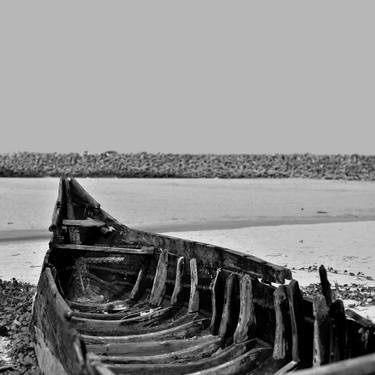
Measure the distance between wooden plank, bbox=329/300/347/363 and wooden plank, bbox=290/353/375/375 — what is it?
186 centimetres

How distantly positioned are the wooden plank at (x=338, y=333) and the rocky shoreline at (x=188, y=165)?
112 feet

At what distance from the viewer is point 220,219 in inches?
904

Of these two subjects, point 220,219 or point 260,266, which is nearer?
point 260,266

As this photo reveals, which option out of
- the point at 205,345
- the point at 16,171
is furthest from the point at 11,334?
the point at 16,171

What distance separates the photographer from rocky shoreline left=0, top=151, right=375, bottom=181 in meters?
40.6

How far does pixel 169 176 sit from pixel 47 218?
62.9 feet

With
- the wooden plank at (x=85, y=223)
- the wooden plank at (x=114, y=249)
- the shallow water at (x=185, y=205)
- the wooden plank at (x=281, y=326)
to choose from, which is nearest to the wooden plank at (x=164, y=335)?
the wooden plank at (x=281, y=326)

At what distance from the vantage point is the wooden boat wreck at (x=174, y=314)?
530 cm

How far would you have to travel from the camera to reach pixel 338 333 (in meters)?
5.27

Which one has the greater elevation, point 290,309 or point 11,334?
point 290,309

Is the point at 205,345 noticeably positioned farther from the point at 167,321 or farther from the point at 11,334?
the point at 11,334

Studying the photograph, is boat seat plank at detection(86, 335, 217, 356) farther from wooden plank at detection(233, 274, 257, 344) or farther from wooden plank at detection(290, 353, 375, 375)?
wooden plank at detection(290, 353, 375, 375)

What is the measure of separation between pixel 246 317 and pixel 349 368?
3.22 m

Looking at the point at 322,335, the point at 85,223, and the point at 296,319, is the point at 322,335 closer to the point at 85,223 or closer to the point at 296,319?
the point at 296,319
